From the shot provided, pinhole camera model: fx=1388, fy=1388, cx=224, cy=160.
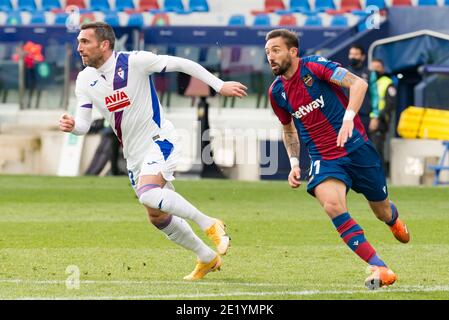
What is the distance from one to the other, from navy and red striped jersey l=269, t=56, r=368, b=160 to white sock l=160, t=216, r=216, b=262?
111 centimetres

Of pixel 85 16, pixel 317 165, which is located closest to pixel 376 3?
pixel 85 16

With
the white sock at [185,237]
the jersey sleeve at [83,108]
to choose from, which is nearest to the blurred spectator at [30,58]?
the jersey sleeve at [83,108]

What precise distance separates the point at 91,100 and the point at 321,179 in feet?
6.31

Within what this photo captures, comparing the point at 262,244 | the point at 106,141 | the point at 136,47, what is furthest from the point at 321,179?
the point at 136,47

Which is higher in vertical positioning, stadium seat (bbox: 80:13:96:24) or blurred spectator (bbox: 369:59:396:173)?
stadium seat (bbox: 80:13:96:24)

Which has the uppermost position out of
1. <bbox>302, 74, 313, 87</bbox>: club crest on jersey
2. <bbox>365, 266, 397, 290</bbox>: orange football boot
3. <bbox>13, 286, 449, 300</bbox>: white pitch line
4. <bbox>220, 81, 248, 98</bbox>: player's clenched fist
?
<bbox>302, 74, 313, 87</bbox>: club crest on jersey

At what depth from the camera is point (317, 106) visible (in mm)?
10078

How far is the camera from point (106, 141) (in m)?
23.9

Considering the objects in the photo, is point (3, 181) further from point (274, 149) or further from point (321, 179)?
point (321, 179)

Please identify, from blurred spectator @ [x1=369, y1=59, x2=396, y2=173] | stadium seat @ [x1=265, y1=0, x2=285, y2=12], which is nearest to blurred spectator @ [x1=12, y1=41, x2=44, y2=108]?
stadium seat @ [x1=265, y1=0, x2=285, y2=12]

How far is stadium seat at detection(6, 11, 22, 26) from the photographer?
29016 mm

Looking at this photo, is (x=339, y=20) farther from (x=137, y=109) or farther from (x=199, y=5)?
(x=137, y=109)

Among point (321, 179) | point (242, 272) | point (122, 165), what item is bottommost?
point (122, 165)

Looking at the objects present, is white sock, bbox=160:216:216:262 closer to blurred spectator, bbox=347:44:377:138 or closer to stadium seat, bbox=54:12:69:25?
blurred spectator, bbox=347:44:377:138
